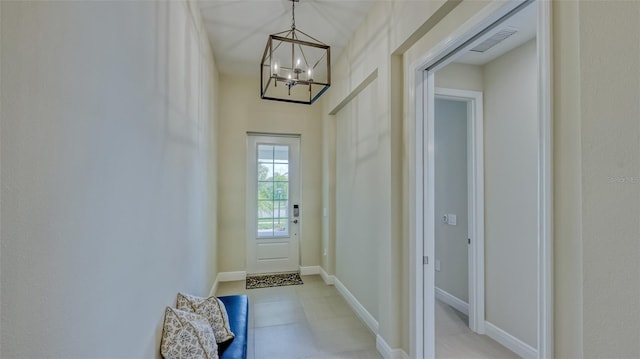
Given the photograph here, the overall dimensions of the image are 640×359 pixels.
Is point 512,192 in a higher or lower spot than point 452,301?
higher

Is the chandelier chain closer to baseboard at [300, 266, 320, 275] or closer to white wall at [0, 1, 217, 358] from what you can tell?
white wall at [0, 1, 217, 358]

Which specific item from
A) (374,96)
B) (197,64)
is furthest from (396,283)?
(197,64)

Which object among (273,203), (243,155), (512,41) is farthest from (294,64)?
(273,203)

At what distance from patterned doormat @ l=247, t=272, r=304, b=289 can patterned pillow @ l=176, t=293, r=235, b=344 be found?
2.21 metres

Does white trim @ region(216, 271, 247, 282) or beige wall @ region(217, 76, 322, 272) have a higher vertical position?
beige wall @ region(217, 76, 322, 272)

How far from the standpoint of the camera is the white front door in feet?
14.9

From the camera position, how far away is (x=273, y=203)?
15.2ft

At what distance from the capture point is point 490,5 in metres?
1.43

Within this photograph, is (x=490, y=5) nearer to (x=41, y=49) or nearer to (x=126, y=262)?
(x=41, y=49)

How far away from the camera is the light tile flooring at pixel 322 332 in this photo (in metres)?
2.45

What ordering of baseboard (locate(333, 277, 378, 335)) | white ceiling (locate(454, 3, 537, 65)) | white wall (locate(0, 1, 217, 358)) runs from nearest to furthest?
white wall (locate(0, 1, 217, 358))
white ceiling (locate(454, 3, 537, 65))
baseboard (locate(333, 277, 378, 335))

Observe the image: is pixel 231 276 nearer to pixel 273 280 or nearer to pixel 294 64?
pixel 273 280

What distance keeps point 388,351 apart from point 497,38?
9.19 ft

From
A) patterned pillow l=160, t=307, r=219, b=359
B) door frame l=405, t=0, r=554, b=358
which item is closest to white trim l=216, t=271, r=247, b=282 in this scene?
patterned pillow l=160, t=307, r=219, b=359
